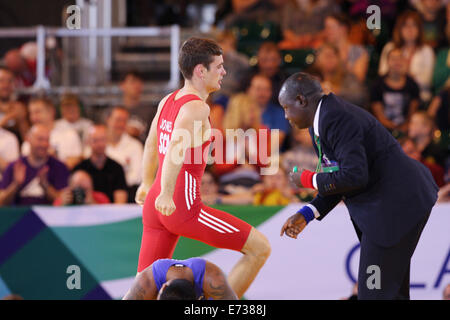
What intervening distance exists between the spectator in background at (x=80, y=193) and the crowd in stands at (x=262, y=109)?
1cm

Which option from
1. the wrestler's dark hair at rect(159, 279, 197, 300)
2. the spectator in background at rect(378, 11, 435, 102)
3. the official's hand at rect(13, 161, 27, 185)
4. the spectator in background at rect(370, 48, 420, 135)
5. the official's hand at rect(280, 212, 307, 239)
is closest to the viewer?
the wrestler's dark hair at rect(159, 279, 197, 300)

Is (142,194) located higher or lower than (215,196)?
higher

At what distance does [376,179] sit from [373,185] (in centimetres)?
4

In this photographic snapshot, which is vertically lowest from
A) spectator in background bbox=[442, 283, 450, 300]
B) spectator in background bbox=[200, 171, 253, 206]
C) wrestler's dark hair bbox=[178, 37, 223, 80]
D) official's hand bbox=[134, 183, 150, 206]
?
spectator in background bbox=[442, 283, 450, 300]

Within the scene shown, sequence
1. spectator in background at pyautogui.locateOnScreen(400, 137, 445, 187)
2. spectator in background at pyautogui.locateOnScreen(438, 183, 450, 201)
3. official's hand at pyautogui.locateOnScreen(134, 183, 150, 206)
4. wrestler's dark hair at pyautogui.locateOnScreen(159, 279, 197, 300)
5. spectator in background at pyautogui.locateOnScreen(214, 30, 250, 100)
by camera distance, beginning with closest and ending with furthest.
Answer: wrestler's dark hair at pyautogui.locateOnScreen(159, 279, 197, 300), official's hand at pyautogui.locateOnScreen(134, 183, 150, 206), spectator in background at pyautogui.locateOnScreen(438, 183, 450, 201), spectator in background at pyautogui.locateOnScreen(400, 137, 445, 187), spectator in background at pyautogui.locateOnScreen(214, 30, 250, 100)

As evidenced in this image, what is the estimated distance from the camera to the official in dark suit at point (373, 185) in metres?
3.97

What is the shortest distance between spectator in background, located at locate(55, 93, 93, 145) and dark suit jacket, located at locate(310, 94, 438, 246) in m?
4.62

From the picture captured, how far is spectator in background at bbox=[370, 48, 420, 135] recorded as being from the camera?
8.11 meters

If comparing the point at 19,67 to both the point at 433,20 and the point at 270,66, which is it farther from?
the point at 433,20

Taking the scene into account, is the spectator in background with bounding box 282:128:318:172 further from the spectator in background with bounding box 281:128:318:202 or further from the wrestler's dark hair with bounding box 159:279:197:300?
the wrestler's dark hair with bounding box 159:279:197:300

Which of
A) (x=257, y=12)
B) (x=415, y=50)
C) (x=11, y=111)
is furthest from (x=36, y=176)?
(x=415, y=50)

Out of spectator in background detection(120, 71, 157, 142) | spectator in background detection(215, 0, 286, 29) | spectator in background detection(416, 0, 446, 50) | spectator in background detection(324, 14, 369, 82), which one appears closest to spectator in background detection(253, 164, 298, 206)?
spectator in background detection(120, 71, 157, 142)

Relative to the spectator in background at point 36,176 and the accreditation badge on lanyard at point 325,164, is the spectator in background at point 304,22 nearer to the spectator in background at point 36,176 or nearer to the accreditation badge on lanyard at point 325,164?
the spectator in background at point 36,176

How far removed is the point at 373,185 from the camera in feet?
13.4
